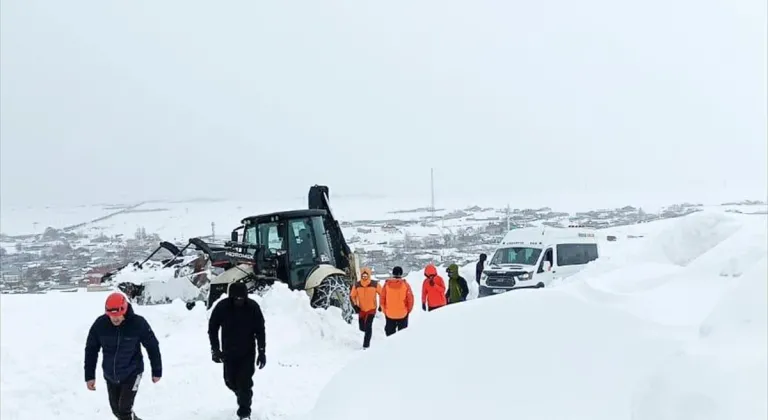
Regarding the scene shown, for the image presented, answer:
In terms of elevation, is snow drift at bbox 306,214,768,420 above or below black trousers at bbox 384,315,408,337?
above

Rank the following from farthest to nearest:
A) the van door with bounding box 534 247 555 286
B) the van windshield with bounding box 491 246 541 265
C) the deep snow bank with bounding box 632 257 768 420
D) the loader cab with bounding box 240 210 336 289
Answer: the van windshield with bounding box 491 246 541 265 < the van door with bounding box 534 247 555 286 < the loader cab with bounding box 240 210 336 289 < the deep snow bank with bounding box 632 257 768 420

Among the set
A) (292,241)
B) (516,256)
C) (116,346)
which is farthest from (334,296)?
(516,256)

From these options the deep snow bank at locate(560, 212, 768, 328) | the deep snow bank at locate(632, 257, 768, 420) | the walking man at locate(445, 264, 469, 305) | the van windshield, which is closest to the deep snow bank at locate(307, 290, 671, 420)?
the deep snow bank at locate(632, 257, 768, 420)

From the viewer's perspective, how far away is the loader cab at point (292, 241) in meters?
14.2

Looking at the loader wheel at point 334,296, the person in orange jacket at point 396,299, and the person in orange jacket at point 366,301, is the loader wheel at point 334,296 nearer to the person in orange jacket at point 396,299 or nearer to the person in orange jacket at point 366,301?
the person in orange jacket at point 366,301

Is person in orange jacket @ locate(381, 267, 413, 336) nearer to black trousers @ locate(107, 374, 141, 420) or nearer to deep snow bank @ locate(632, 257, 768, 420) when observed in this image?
black trousers @ locate(107, 374, 141, 420)

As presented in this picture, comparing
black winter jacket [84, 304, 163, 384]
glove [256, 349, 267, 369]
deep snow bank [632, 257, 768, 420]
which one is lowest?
glove [256, 349, 267, 369]

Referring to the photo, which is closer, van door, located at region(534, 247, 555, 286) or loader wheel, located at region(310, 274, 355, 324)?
loader wheel, located at region(310, 274, 355, 324)

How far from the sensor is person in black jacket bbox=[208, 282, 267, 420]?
7.24 meters

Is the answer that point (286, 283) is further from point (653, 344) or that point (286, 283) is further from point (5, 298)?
point (653, 344)

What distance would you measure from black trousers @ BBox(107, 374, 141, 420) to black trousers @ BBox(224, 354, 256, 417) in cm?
95

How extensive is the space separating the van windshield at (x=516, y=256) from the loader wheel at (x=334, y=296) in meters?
6.95

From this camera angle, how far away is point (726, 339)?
11.9ft

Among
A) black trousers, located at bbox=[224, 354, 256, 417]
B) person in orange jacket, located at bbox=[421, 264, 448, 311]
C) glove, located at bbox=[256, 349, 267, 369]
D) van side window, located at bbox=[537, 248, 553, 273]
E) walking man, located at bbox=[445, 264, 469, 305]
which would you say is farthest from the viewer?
van side window, located at bbox=[537, 248, 553, 273]
